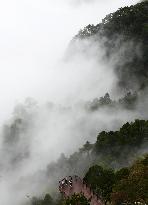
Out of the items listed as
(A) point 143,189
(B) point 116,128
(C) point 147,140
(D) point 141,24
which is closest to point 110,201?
(A) point 143,189

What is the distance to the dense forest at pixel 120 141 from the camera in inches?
2484

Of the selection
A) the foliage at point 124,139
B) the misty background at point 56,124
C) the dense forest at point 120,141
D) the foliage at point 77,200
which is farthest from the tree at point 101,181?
the misty background at point 56,124

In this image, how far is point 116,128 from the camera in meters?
128

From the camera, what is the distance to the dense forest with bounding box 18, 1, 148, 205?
63.1 meters

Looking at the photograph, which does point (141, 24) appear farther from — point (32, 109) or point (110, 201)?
point (110, 201)

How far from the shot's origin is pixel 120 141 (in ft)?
331

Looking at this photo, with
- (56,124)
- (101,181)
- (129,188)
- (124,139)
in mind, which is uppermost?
(56,124)

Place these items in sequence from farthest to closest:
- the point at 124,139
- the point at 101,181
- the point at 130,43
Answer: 1. the point at 130,43
2. the point at 124,139
3. the point at 101,181

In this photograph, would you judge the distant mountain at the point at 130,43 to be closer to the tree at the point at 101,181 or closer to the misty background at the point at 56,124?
the misty background at the point at 56,124

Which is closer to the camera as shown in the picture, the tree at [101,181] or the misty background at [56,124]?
the tree at [101,181]

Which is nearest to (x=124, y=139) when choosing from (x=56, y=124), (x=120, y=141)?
(x=120, y=141)

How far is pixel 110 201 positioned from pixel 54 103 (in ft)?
387

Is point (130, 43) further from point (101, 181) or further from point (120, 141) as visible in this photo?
point (101, 181)

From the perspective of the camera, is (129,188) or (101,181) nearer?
(129,188)
